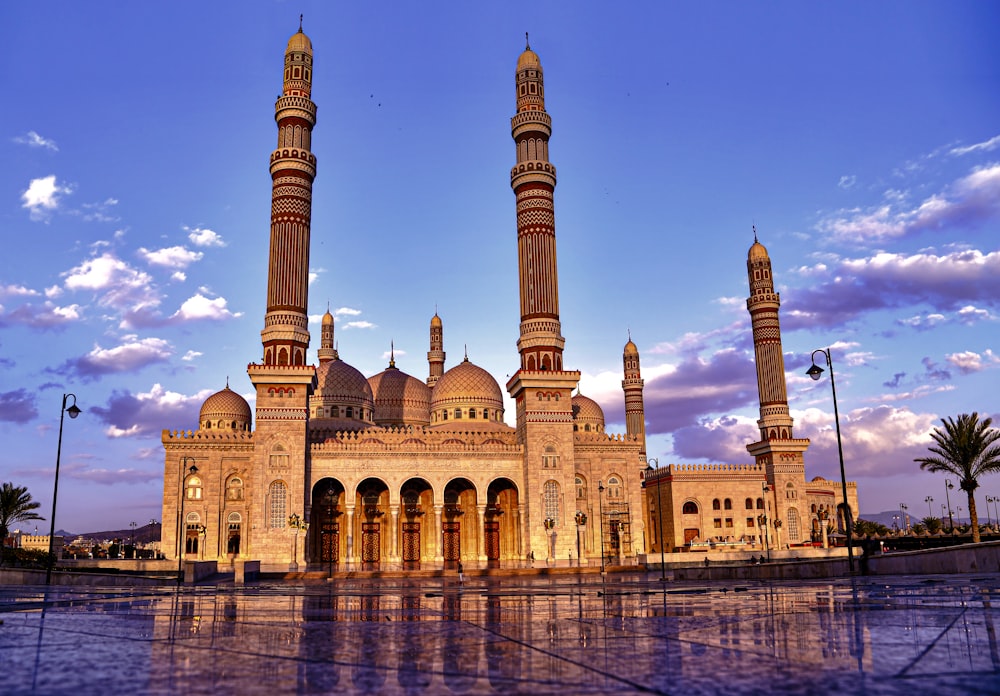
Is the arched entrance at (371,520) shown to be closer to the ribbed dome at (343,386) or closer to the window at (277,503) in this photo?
the window at (277,503)

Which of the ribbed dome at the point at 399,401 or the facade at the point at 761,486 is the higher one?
the ribbed dome at the point at 399,401

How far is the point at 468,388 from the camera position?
62125 mm

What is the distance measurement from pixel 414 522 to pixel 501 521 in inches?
238

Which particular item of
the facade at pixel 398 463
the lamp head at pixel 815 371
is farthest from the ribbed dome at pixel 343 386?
the lamp head at pixel 815 371

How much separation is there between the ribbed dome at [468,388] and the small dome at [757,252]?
23.4m

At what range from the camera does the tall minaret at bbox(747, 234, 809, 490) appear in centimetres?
6231

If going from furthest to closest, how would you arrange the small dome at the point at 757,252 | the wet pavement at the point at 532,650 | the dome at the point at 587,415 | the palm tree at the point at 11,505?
the dome at the point at 587,415 < the small dome at the point at 757,252 < the palm tree at the point at 11,505 < the wet pavement at the point at 532,650

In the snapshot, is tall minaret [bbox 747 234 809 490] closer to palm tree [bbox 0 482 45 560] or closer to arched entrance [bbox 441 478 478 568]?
arched entrance [bbox 441 478 478 568]

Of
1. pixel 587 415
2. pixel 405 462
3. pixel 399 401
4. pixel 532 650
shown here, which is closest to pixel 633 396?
pixel 587 415

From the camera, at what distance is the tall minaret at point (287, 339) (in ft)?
157

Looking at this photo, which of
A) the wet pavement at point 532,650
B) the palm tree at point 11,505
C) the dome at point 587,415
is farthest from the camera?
the dome at point 587,415

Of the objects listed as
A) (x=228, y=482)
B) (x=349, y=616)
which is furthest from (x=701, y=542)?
(x=349, y=616)

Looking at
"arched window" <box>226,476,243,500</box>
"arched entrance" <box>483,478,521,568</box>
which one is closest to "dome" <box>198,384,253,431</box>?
"arched window" <box>226,476,243,500</box>

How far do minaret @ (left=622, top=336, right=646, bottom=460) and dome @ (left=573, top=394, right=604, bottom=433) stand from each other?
5450 millimetres
